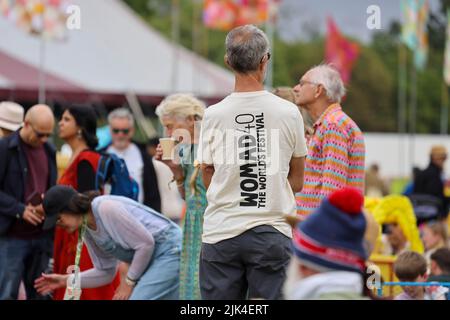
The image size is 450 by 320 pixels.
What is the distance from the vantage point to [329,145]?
18.8 feet

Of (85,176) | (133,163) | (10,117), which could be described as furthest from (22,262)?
(133,163)

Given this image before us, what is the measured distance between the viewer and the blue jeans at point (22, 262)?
24.7ft

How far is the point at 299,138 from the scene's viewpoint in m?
4.86

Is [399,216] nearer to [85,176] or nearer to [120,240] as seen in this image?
[85,176]

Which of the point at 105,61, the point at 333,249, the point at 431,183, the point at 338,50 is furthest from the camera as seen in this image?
the point at 338,50

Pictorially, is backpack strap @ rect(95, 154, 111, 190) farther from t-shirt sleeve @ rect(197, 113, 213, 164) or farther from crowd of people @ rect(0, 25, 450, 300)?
t-shirt sleeve @ rect(197, 113, 213, 164)

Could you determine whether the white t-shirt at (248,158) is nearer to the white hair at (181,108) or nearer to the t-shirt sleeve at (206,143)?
the t-shirt sleeve at (206,143)

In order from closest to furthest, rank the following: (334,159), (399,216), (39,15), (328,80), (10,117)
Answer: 1. (334,159)
2. (328,80)
3. (10,117)
4. (399,216)
5. (39,15)

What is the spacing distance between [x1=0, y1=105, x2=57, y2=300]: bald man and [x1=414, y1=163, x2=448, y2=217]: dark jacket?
7.49 metres

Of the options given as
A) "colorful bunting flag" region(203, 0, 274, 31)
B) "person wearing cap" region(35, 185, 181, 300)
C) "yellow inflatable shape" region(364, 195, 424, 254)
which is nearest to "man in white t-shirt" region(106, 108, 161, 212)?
"yellow inflatable shape" region(364, 195, 424, 254)

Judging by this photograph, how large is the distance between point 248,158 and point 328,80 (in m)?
1.36

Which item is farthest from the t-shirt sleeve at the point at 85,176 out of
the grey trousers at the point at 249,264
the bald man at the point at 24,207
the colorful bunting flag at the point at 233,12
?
the colorful bunting flag at the point at 233,12

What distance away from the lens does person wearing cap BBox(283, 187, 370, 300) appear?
3154 mm
